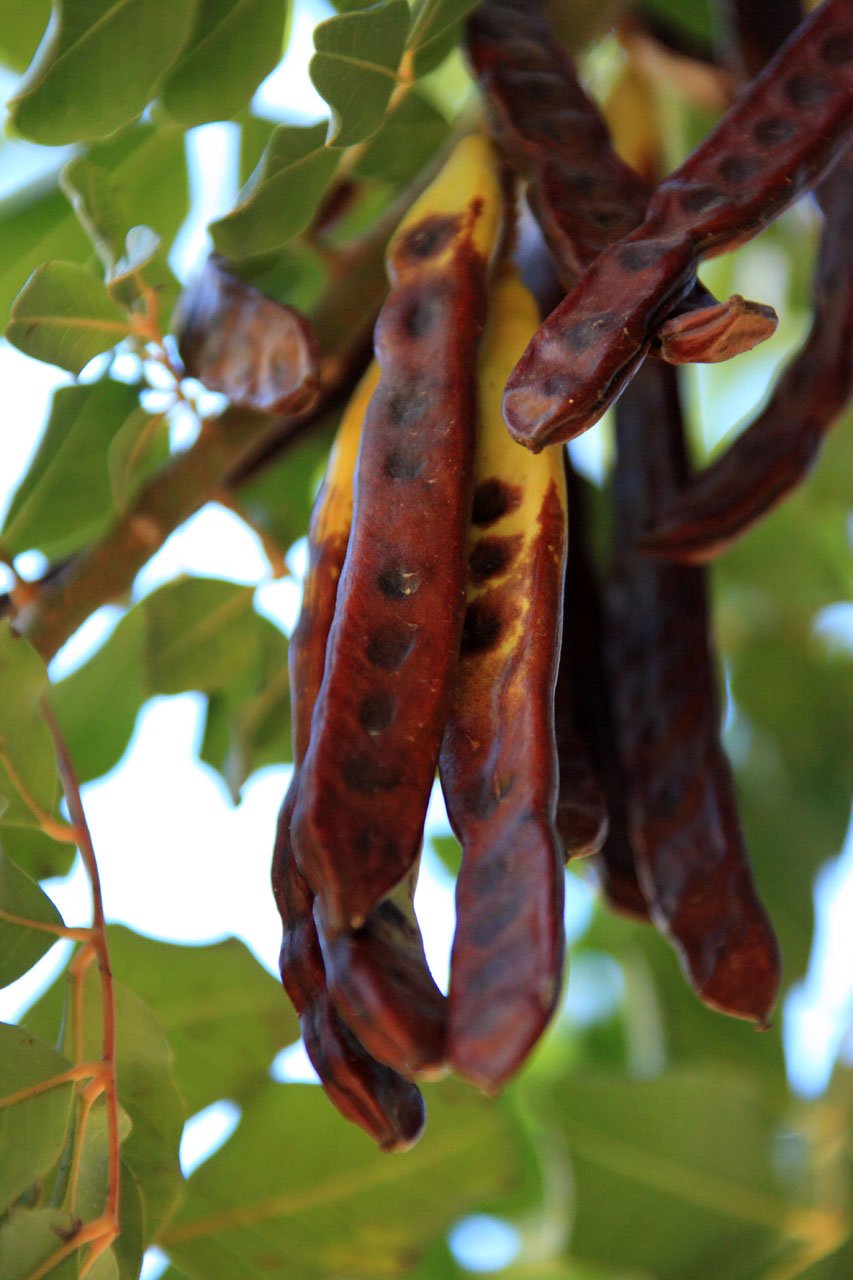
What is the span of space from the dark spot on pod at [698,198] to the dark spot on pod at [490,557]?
0.64ft

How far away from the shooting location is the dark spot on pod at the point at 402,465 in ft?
2.32

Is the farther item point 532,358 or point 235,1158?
Answer: point 235,1158

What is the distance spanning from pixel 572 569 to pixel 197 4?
0.45m

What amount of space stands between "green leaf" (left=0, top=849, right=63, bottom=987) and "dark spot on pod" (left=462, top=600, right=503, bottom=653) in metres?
0.29

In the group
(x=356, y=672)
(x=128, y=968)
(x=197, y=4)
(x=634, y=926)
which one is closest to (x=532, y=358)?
(x=356, y=672)

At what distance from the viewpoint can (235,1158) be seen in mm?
988

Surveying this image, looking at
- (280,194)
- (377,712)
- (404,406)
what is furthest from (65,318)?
(377,712)

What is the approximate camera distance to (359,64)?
0.86 meters

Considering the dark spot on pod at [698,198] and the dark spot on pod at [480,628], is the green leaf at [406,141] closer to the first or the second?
the dark spot on pod at [698,198]

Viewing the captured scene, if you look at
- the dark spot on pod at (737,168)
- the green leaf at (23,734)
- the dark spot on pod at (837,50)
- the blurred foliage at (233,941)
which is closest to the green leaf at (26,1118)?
the blurred foliage at (233,941)

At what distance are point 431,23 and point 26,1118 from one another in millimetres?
656

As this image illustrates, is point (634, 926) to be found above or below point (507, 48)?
below

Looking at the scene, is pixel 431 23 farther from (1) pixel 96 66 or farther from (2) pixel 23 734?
(2) pixel 23 734

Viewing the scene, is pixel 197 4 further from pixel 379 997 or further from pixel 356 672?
pixel 379 997
